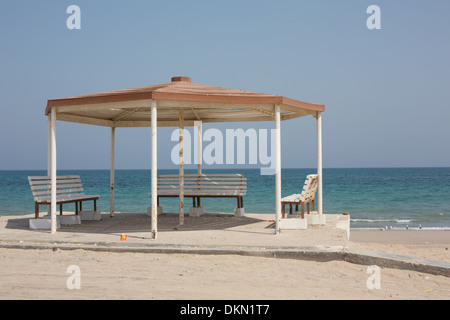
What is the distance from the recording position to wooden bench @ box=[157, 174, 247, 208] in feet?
35.8

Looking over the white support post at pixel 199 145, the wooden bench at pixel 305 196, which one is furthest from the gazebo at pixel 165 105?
the white support post at pixel 199 145

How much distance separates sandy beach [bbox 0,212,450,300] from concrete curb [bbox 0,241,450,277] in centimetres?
7

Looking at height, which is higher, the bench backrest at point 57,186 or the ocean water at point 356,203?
the bench backrest at point 57,186

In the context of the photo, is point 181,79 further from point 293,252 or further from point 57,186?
point 293,252

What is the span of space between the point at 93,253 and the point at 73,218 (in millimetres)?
3225

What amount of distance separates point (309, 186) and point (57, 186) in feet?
17.9

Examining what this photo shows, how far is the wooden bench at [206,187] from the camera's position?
→ 1092cm

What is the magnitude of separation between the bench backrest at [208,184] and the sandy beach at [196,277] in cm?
350

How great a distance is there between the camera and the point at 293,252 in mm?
6684

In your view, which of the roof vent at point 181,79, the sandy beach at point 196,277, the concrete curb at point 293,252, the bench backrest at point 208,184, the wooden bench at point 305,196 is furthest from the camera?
the bench backrest at point 208,184

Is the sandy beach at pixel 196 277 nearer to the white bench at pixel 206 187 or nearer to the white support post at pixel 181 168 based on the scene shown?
the white support post at pixel 181 168

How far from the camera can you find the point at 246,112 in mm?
11125

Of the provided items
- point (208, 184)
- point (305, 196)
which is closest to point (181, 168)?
point (208, 184)
